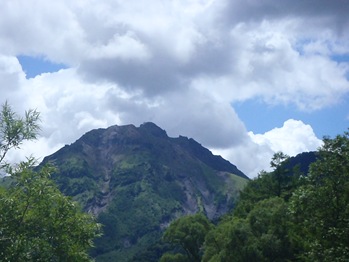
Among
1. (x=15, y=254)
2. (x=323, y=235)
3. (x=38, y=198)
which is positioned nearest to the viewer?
(x=15, y=254)

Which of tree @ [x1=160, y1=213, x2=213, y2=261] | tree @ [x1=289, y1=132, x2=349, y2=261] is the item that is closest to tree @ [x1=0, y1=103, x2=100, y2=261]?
tree @ [x1=289, y1=132, x2=349, y2=261]

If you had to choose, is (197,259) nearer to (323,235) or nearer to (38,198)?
(323,235)

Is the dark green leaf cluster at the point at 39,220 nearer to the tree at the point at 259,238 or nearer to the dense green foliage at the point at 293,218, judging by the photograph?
the dense green foliage at the point at 293,218

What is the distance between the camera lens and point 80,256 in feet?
85.7

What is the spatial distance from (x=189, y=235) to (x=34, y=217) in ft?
217

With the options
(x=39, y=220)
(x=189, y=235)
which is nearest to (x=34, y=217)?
(x=39, y=220)

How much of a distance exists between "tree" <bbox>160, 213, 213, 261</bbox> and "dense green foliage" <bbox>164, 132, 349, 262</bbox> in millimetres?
599

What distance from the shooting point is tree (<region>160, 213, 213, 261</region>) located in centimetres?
8906

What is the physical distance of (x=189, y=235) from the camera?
8881 centimetres

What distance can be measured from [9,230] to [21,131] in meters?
5.61

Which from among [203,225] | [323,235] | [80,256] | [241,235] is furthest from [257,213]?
[80,256]

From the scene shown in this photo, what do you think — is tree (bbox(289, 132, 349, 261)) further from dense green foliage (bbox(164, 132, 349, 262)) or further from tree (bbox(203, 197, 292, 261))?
tree (bbox(203, 197, 292, 261))

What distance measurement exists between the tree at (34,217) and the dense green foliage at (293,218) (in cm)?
1477

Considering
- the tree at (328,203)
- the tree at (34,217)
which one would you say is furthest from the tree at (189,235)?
the tree at (34,217)
